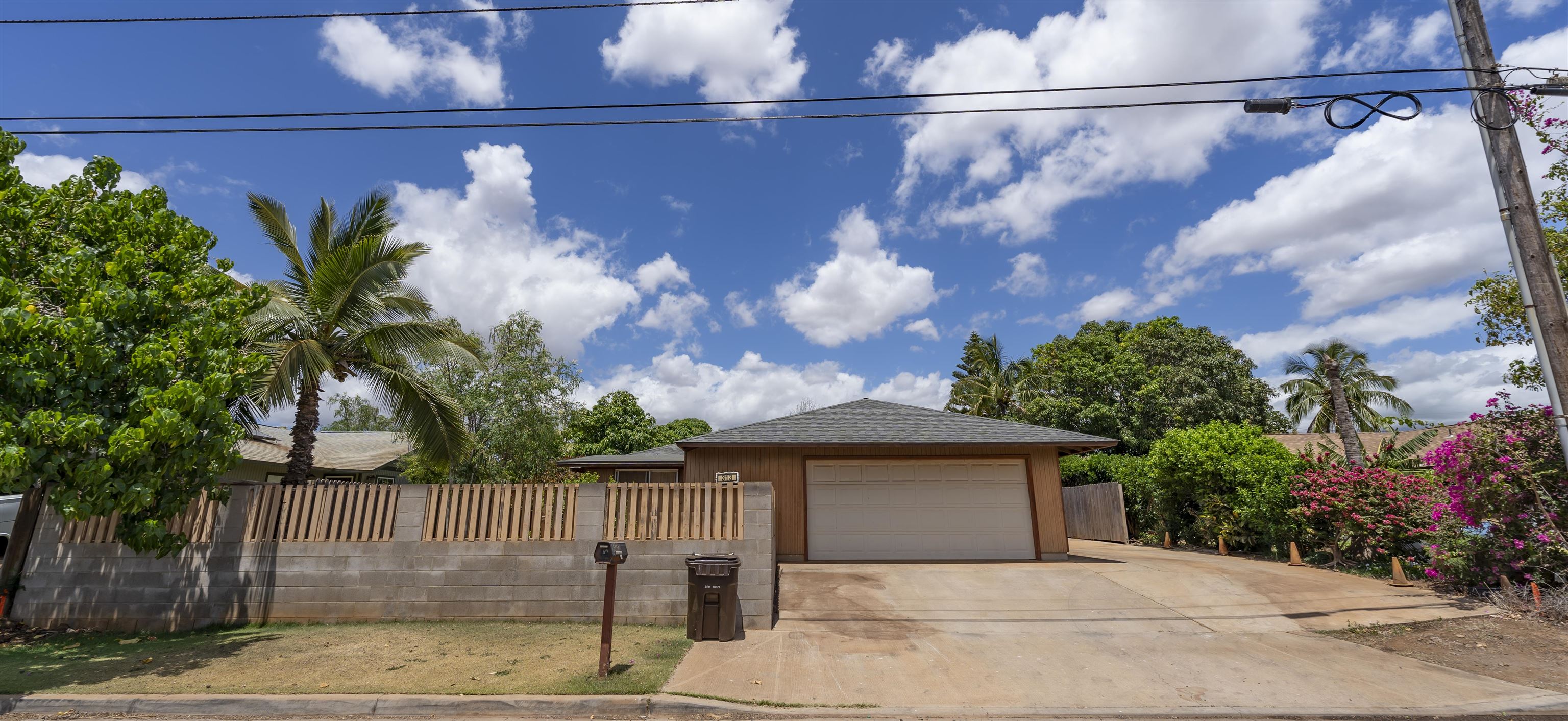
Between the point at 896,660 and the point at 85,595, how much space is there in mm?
10052

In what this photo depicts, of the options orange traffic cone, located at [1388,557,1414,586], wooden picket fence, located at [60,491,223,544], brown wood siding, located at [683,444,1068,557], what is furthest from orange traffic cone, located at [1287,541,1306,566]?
wooden picket fence, located at [60,491,223,544]

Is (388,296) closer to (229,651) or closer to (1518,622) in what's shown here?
(229,651)

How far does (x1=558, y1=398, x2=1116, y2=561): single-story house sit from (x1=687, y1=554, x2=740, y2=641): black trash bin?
5.91 meters

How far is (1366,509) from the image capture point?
38.0ft

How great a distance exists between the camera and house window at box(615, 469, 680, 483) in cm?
1933

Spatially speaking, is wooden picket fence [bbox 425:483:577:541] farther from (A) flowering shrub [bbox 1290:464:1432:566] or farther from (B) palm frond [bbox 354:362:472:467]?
(A) flowering shrub [bbox 1290:464:1432:566]

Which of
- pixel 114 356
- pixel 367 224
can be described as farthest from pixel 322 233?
pixel 114 356

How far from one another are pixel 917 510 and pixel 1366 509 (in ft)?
25.7

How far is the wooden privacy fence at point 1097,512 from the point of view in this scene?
18.5 m

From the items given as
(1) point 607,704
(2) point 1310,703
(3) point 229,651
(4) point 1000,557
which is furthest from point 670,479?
(2) point 1310,703

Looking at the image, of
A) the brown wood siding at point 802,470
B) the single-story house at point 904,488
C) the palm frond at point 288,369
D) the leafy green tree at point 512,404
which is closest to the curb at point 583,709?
the palm frond at point 288,369

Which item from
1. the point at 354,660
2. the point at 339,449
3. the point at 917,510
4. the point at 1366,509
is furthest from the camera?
the point at 339,449

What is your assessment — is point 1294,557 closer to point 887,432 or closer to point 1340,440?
point 887,432

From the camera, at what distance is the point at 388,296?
11.8 meters
